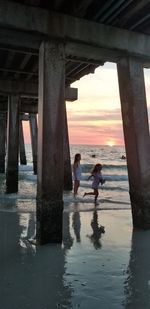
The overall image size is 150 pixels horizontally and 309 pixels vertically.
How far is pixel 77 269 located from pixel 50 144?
2.31 metres

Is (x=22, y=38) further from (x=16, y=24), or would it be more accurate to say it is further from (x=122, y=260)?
(x=122, y=260)

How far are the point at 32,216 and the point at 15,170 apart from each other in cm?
499

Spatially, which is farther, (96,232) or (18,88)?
(18,88)

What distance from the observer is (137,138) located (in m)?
7.61

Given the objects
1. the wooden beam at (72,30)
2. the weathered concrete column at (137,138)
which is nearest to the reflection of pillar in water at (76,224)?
the weathered concrete column at (137,138)

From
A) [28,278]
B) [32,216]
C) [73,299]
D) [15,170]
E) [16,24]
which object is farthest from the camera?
[15,170]

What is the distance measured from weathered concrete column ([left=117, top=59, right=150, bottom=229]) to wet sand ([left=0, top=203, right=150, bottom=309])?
547mm

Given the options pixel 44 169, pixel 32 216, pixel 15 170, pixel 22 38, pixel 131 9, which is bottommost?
pixel 32 216

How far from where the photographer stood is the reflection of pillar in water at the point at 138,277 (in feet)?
13.5

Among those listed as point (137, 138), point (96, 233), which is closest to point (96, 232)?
point (96, 233)

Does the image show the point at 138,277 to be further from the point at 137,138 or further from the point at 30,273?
the point at 137,138

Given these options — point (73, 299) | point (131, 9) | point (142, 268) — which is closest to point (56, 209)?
point (142, 268)

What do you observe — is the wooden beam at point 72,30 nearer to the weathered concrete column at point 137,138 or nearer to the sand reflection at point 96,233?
the weathered concrete column at point 137,138

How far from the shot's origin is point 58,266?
5227mm
